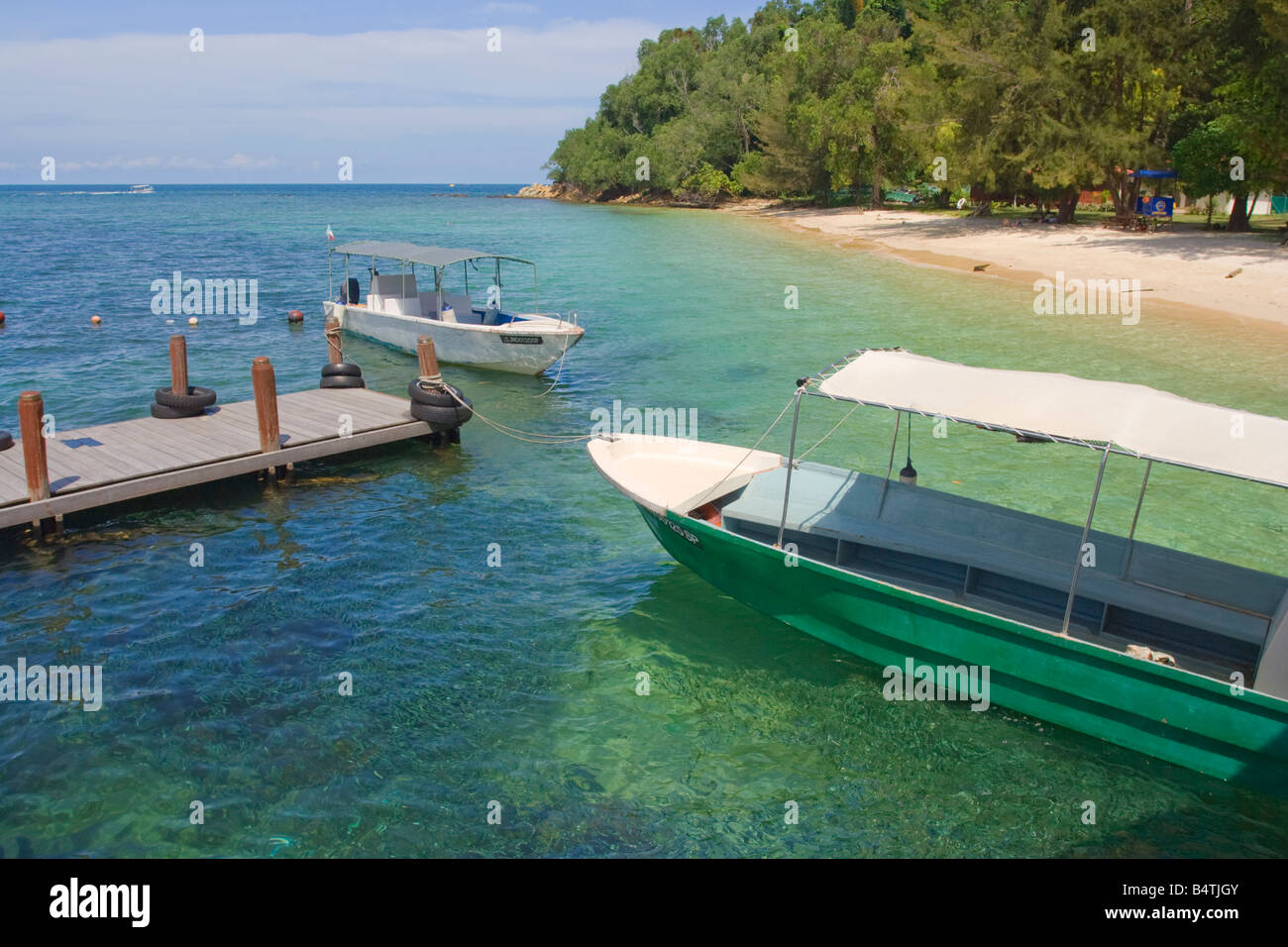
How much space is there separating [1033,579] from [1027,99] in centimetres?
4581

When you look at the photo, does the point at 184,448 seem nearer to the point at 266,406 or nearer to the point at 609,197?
the point at 266,406

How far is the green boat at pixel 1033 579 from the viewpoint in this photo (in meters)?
8.16

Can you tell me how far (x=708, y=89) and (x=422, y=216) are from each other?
36.9 m

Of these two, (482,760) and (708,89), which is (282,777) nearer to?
(482,760)

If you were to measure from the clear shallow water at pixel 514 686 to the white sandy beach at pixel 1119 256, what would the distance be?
11284mm

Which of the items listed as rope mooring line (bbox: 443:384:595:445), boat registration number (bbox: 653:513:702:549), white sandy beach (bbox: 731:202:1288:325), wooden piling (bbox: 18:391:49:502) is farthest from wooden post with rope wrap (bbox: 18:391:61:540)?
white sandy beach (bbox: 731:202:1288:325)

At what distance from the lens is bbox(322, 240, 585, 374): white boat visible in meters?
24.1

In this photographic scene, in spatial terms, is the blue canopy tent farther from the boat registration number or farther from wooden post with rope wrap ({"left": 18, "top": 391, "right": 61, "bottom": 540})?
wooden post with rope wrap ({"left": 18, "top": 391, "right": 61, "bottom": 540})

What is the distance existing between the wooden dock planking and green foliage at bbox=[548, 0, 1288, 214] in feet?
107

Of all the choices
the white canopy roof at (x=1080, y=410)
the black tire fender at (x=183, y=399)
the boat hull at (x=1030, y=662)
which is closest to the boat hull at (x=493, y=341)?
the black tire fender at (x=183, y=399)

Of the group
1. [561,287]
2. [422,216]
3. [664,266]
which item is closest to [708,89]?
[422,216]

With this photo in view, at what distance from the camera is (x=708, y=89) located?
11000 cm

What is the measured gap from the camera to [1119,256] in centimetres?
3966

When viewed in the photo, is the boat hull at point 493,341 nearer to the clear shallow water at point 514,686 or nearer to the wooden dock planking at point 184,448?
the clear shallow water at point 514,686
